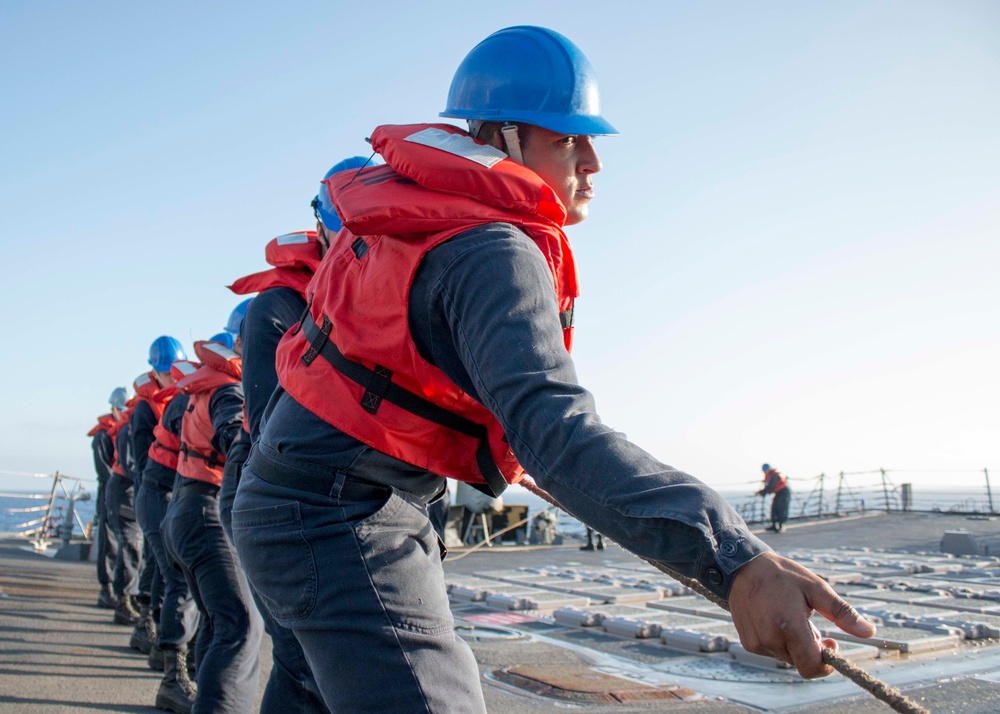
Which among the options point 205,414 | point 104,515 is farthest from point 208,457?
point 104,515

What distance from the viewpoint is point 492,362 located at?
1.52 meters

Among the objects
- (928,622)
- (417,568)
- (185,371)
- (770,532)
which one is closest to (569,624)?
(928,622)

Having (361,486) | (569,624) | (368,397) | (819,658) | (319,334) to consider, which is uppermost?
(319,334)

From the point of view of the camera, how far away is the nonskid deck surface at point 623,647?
4.59 metres

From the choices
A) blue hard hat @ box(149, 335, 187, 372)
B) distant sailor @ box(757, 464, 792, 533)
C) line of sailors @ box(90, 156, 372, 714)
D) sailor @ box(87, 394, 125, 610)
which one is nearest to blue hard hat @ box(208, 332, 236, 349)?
line of sailors @ box(90, 156, 372, 714)

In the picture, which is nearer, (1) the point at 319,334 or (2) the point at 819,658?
(2) the point at 819,658

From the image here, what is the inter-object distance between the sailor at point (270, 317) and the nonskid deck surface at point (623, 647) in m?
1.93

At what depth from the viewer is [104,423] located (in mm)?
11906

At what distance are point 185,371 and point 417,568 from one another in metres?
4.39

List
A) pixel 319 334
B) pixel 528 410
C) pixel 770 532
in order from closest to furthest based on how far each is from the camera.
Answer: pixel 528 410
pixel 319 334
pixel 770 532

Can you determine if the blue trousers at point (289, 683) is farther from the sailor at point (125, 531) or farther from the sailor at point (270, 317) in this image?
the sailor at point (125, 531)

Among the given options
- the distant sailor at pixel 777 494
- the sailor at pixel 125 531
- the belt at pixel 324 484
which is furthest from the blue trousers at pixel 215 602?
the distant sailor at pixel 777 494

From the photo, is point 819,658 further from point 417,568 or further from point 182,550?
point 182,550

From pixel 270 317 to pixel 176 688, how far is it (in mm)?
2654
